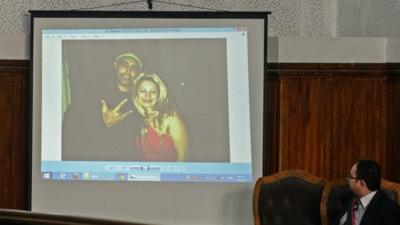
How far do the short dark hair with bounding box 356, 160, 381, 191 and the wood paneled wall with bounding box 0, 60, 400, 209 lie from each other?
47.5 inches

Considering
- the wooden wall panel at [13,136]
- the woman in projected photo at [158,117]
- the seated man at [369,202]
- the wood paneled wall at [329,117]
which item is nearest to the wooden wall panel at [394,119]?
the wood paneled wall at [329,117]

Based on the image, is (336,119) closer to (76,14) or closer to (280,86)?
(280,86)

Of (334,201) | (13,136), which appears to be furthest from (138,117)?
(334,201)

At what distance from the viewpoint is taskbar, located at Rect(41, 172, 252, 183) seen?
212 inches

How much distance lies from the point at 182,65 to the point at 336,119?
3.80 ft

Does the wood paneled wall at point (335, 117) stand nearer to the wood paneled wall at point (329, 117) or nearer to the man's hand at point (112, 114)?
the wood paneled wall at point (329, 117)

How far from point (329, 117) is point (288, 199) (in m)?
0.89

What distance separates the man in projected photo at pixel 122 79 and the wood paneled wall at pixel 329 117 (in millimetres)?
666

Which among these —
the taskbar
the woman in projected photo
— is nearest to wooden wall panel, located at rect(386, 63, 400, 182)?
the taskbar

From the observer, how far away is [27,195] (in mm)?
5539

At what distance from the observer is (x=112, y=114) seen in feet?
17.9

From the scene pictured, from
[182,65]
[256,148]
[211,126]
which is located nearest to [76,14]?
[182,65]

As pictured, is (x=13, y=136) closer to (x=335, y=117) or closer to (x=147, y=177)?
(x=147, y=177)

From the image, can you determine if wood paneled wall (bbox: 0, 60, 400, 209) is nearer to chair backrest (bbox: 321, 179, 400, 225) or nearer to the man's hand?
the man's hand
